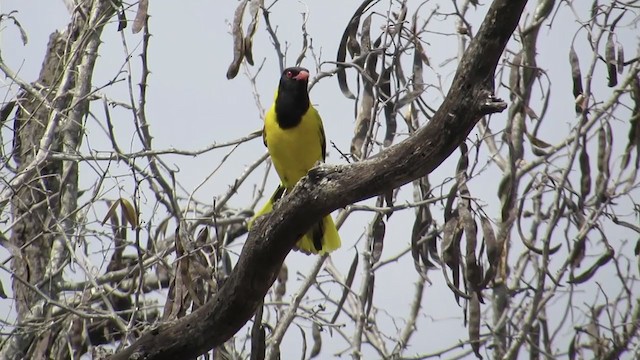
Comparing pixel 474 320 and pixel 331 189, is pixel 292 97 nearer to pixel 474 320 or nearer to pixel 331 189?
pixel 474 320

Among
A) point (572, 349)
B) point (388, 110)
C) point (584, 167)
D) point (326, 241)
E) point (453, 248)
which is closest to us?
point (453, 248)

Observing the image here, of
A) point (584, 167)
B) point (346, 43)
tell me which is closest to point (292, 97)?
point (346, 43)

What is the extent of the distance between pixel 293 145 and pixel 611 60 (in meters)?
1.88

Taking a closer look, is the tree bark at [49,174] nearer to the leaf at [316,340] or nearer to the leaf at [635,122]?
the leaf at [316,340]

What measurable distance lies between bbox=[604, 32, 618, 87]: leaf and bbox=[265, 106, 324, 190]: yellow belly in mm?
1767

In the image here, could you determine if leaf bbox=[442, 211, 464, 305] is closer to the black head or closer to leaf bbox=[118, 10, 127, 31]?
the black head

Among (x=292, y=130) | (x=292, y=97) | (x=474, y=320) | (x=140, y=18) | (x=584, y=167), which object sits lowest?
A: (x=474, y=320)

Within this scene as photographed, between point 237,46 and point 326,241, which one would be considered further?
point 326,241

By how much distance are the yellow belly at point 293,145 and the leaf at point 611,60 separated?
1767 mm

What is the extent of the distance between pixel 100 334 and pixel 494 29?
4.24 metres

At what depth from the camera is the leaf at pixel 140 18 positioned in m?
4.42

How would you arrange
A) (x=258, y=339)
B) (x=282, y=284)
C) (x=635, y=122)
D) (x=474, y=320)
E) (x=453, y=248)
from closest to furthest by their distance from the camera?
(x=258, y=339)
(x=453, y=248)
(x=474, y=320)
(x=635, y=122)
(x=282, y=284)

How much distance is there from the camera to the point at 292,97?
569 cm

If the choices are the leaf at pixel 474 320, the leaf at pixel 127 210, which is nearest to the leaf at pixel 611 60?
the leaf at pixel 474 320
